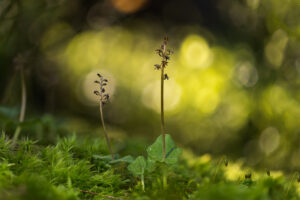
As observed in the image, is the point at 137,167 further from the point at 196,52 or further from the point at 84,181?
the point at 196,52

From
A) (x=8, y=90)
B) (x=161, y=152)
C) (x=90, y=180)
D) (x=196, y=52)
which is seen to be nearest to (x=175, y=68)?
(x=196, y=52)

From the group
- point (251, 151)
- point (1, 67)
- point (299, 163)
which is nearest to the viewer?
point (299, 163)

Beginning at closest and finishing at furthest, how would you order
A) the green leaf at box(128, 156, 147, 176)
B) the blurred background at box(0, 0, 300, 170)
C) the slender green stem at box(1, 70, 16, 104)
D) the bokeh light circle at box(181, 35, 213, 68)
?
the green leaf at box(128, 156, 147, 176), the slender green stem at box(1, 70, 16, 104), the blurred background at box(0, 0, 300, 170), the bokeh light circle at box(181, 35, 213, 68)

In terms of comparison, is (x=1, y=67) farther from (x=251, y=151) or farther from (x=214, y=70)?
(x=251, y=151)

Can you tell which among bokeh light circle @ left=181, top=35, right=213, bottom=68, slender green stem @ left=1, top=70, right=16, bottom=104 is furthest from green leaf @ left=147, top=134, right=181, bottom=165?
bokeh light circle @ left=181, top=35, right=213, bottom=68

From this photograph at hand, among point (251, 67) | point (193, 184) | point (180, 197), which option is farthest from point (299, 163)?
point (180, 197)

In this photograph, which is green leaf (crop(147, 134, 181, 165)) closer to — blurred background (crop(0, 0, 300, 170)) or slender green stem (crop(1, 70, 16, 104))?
blurred background (crop(0, 0, 300, 170))
